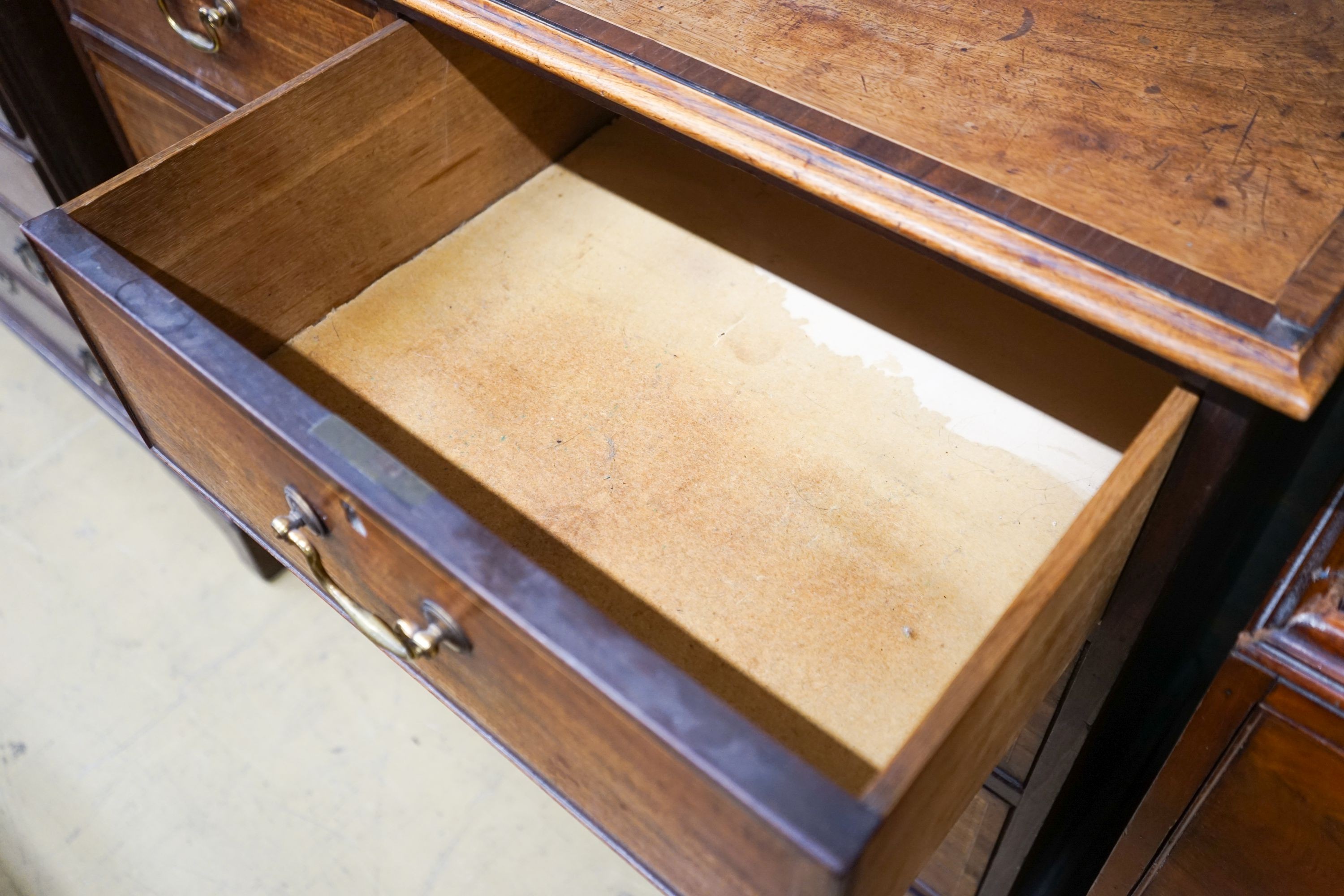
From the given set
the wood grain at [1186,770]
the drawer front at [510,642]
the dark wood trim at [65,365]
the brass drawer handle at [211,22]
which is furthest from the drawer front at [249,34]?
the wood grain at [1186,770]

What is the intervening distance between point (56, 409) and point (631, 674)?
144cm

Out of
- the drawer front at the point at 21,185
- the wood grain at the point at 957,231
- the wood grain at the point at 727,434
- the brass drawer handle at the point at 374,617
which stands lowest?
the drawer front at the point at 21,185

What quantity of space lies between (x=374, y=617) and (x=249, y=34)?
505 millimetres

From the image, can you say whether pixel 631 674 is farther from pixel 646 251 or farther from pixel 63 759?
pixel 63 759

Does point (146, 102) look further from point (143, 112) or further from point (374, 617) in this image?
point (374, 617)

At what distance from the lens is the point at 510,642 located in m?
0.42

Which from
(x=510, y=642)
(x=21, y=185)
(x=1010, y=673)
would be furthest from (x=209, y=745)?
(x=1010, y=673)

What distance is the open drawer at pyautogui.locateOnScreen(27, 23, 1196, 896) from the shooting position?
0.40 metres

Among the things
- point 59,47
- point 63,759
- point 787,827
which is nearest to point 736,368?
point 787,827

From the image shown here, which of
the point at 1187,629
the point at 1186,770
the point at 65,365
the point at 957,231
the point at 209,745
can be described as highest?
the point at 957,231

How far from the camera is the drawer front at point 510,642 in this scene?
0.35m

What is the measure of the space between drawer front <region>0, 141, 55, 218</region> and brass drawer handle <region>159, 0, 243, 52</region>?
407 mm

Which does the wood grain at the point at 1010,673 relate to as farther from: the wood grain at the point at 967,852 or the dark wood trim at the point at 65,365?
the dark wood trim at the point at 65,365

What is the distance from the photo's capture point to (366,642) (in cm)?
129
